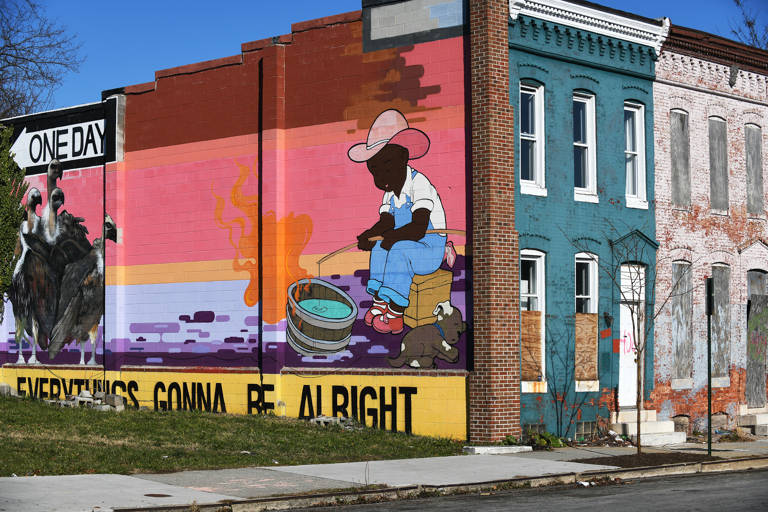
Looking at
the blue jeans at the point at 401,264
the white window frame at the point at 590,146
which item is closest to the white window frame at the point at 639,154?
the white window frame at the point at 590,146

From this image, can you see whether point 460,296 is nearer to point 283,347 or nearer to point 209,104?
point 283,347

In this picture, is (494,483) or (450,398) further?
(450,398)

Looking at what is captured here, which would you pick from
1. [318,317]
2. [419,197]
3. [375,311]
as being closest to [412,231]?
[419,197]

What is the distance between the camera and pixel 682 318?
25.0 m

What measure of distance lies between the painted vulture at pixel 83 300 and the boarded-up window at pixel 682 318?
1402 cm

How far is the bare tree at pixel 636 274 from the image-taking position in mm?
23125

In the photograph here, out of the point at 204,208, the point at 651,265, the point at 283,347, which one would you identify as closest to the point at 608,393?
the point at 651,265

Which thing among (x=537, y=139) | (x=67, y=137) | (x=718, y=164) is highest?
A: (x=67, y=137)

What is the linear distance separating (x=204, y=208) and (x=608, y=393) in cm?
1036

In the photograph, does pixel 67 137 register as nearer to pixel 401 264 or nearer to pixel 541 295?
pixel 401 264

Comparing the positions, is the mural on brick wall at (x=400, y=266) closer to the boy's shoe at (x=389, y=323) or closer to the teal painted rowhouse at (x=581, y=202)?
the boy's shoe at (x=389, y=323)

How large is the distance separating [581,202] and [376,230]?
4387 millimetres

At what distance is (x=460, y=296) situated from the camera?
21.1m

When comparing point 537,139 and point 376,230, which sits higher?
point 537,139
